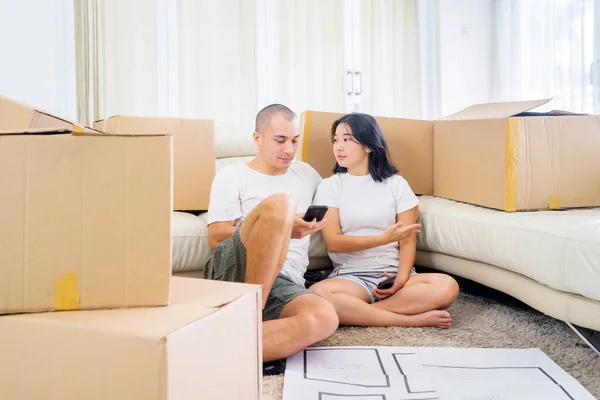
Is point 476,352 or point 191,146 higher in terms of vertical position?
point 191,146

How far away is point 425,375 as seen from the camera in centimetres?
107

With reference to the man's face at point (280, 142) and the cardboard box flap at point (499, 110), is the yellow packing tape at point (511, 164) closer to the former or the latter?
the cardboard box flap at point (499, 110)

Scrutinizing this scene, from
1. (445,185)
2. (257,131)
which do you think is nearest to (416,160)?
(445,185)

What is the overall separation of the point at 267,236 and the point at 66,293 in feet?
1.73

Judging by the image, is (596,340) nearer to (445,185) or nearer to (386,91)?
(445,185)

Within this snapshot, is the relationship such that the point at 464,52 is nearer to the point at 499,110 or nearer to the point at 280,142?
the point at 499,110

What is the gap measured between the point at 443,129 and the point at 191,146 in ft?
2.97

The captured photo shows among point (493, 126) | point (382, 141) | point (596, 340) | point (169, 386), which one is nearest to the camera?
point (169, 386)

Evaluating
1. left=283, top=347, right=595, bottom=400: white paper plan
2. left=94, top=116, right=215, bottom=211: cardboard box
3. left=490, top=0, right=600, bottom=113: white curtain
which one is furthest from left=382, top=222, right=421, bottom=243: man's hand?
left=490, top=0, right=600, bottom=113: white curtain

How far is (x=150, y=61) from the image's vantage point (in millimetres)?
2795

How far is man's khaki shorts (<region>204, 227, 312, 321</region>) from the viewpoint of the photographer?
122 centimetres

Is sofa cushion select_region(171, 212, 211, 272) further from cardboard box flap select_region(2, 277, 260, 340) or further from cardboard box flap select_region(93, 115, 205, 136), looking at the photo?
cardboard box flap select_region(2, 277, 260, 340)

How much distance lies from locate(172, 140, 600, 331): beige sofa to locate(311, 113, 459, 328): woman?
0.14 m

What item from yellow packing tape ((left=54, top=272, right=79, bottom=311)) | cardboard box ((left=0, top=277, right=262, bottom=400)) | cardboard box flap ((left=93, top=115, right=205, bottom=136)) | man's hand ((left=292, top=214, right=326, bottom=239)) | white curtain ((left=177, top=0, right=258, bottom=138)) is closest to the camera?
cardboard box ((left=0, top=277, right=262, bottom=400))
